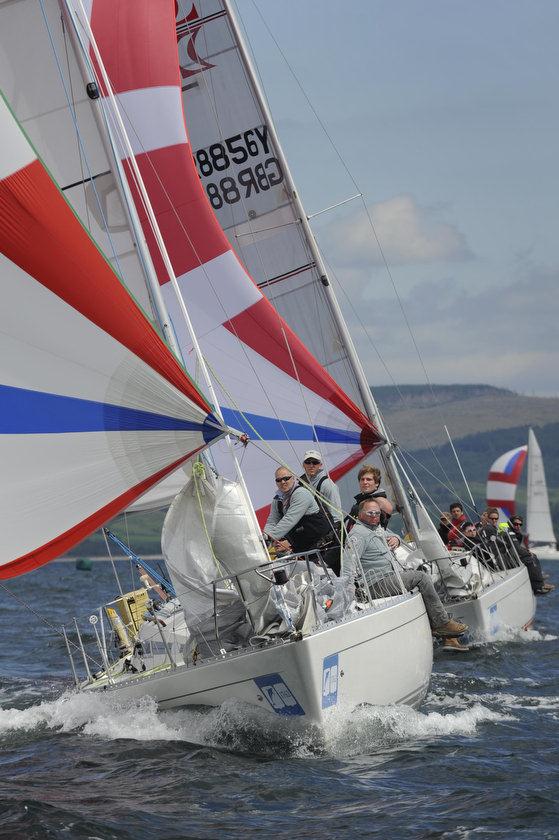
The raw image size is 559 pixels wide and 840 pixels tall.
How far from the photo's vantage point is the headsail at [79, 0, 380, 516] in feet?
37.2

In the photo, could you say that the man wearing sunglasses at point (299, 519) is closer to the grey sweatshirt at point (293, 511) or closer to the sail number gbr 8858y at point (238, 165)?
the grey sweatshirt at point (293, 511)

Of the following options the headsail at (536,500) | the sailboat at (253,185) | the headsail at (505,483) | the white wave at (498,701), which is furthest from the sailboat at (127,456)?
the headsail at (536,500)

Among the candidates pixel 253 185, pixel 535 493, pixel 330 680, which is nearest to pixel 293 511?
pixel 330 680

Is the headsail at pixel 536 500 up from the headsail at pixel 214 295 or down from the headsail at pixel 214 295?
down

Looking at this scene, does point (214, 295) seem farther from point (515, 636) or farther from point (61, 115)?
point (515, 636)

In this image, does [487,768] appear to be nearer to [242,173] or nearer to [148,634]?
[148,634]

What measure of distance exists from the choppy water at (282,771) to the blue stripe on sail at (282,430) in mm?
3361

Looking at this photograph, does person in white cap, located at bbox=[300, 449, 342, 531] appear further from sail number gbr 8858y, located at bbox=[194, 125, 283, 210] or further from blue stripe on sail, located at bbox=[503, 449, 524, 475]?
blue stripe on sail, located at bbox=[503, 449, 524, 475]

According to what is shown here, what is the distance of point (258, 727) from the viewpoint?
7.43 metres

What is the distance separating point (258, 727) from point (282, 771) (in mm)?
526

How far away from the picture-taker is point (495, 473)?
48.3 m

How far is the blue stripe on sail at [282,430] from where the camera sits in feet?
38.7

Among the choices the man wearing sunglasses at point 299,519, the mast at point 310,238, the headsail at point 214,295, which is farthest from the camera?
the mast at point 310,238

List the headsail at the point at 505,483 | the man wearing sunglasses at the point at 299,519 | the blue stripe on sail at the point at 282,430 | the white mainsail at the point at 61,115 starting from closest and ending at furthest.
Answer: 1. the man wearing sunglasses at the point at 299,519
2. the white mainsail at the point at 61,115
3. the blue stripe on sail at the point at 282,430
4. the headsail at the point at 505,483
